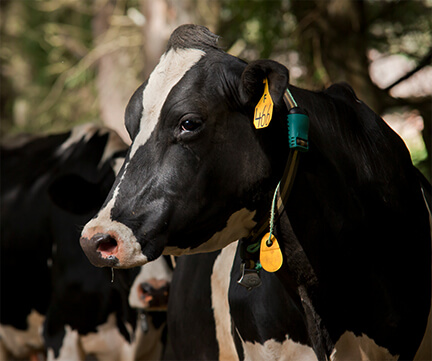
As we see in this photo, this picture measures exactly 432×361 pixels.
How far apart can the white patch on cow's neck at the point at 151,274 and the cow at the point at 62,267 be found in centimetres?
1

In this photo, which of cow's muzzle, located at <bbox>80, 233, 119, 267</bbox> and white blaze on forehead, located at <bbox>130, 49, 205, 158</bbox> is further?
white blaze on forehead, located at <bbox>130, 49, 205, 158</bbox>

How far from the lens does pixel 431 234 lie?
2818 mm

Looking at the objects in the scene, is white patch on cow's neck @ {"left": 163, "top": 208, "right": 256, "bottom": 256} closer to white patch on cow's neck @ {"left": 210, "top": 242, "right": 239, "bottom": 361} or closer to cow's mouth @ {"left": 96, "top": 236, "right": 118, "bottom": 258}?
cow's mouth @ {"left": 96, "top": 236, "right": 118, "bottom": 258}

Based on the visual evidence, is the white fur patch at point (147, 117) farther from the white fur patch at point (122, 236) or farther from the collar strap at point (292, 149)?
the collar strap at point (292, 149)

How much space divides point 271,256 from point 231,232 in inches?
6.8

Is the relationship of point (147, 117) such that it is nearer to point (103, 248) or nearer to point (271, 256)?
point (103, 248)

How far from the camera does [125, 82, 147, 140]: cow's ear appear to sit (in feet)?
8.11

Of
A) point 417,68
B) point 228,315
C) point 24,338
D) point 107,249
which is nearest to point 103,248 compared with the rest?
point 107,249

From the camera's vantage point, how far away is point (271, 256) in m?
2.42

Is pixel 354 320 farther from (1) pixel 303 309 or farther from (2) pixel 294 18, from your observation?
(2) pixel 294 18

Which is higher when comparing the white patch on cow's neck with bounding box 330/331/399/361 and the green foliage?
the green foliage

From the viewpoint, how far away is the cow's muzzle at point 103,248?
2.21 meters

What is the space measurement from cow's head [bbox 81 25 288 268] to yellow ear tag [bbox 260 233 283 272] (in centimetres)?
10

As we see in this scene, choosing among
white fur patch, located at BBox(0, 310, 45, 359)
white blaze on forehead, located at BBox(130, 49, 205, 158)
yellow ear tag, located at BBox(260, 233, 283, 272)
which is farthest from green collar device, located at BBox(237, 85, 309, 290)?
white fur patch, located at BBox(0, 310, 45, 359)
